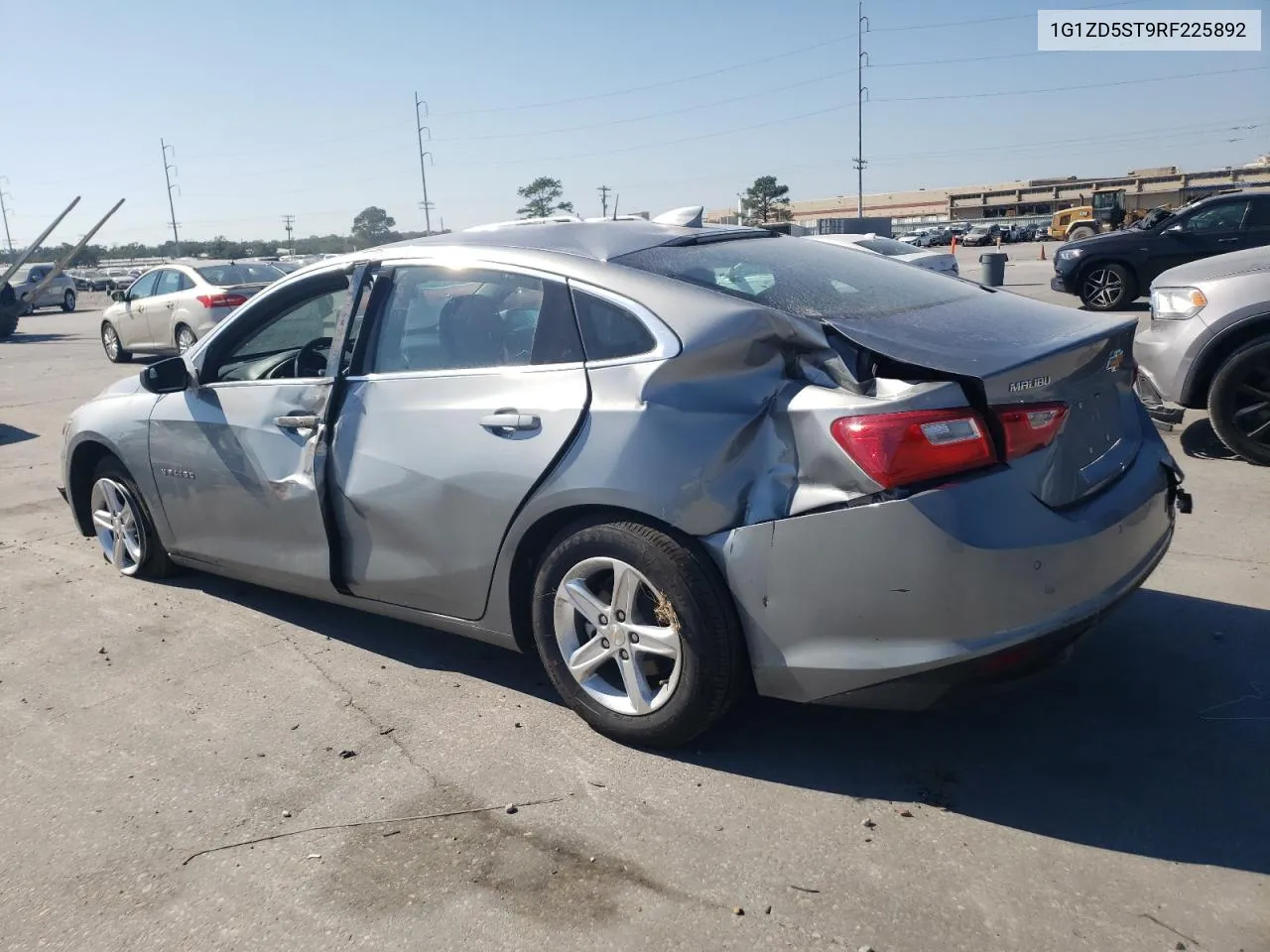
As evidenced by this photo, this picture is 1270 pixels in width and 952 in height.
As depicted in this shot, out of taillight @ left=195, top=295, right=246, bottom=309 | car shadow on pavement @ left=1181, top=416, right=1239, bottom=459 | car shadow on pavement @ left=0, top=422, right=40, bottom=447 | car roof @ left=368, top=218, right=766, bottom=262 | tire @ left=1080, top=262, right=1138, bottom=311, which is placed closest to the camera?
car roof @ left=368, top=218, right=766, bottom=262

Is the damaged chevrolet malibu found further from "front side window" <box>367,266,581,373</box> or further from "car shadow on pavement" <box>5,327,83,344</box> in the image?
"car shadow on pavement" <box>5,327,83,344</box>

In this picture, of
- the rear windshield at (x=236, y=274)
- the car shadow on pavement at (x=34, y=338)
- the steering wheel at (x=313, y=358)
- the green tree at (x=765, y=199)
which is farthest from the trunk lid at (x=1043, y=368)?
the green tree at (x=765, y=199)

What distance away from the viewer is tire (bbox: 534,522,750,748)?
311 centimetres

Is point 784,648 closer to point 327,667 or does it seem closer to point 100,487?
point 327,667

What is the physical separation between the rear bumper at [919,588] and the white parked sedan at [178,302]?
1348 cm

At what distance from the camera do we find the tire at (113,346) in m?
17.2

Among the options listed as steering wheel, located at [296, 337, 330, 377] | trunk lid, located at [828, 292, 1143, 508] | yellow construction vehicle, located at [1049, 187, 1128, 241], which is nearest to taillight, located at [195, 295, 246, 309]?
steering wheel, located at [296, 337, 330, 377]

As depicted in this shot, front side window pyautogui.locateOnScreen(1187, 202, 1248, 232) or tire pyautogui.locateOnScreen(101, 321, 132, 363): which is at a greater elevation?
front side window pyautogui.locateOnScreen(1187, 202, 1248, 232)

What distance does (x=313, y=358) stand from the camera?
181 inches

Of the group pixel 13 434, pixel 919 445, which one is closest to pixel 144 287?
pixel 13 434

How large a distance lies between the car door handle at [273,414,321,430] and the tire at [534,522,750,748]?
48.4 inches

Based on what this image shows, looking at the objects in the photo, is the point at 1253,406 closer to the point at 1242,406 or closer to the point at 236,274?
the point at 1242,406

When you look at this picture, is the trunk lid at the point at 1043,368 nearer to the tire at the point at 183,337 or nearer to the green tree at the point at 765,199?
the tire at the point at 183,337

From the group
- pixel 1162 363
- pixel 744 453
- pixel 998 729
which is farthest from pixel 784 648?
pixel 1162 363
